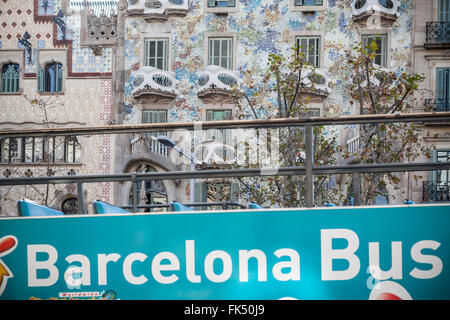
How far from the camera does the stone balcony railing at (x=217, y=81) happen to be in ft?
56.6

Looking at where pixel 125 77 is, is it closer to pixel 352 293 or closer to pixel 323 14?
pixel 323 14

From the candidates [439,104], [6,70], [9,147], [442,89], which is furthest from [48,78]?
[9,147]

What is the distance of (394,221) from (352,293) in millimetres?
437

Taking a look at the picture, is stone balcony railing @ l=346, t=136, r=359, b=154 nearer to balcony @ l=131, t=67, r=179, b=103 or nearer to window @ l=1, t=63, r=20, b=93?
balcony @ l=131, t=67, r=179, b=103

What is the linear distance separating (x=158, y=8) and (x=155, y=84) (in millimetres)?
2399

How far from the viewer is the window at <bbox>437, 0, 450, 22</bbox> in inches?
680

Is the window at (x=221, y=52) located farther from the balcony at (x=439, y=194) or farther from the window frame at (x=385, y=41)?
the balcony at (x=439, y=194)

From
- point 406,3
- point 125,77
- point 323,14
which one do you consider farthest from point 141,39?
point 406,3

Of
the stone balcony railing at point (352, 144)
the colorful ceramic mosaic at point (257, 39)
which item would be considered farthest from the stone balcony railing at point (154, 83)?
the stone balcony railing at point (352, 144)

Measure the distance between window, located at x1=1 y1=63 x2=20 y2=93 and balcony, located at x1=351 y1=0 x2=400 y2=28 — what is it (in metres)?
10.5

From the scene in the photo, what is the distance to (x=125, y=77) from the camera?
17.9 metres

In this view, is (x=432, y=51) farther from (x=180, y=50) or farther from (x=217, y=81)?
(x=180, y=50)

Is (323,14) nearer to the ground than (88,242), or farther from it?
farther from it

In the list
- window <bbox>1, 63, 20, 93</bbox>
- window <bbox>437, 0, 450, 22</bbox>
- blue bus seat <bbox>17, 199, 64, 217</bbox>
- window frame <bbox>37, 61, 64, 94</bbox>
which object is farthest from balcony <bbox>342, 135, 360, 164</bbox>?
window <bbox>1, 63, 20, 93</bbox>
